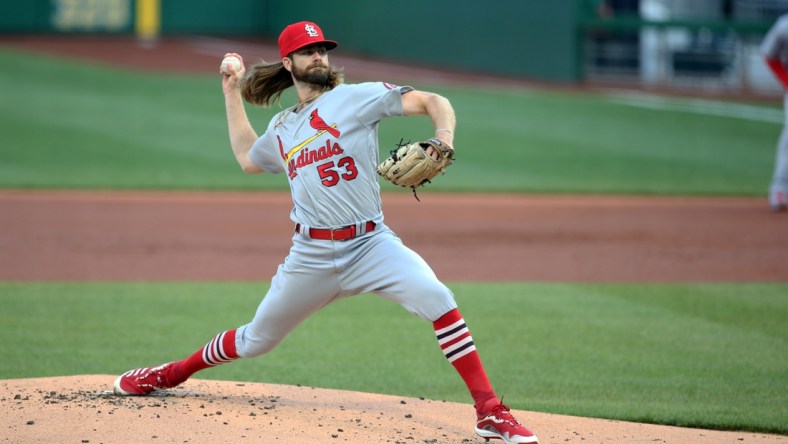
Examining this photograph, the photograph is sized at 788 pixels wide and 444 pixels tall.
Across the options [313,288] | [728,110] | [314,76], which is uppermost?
[314,76]

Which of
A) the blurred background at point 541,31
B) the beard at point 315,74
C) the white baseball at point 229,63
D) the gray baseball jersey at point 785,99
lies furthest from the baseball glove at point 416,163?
the blurred background at point 541,31

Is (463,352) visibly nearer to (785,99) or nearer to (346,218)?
(346,218)

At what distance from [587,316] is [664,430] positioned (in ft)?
8.64

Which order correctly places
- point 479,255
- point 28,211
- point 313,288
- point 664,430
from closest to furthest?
point 313,288 → point 664,430 → point 479,255 → point 28,211

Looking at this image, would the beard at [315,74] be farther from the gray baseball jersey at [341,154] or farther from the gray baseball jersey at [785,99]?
the gray baseball jersey at [785,99]

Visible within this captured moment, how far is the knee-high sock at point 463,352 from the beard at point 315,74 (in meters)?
1.21

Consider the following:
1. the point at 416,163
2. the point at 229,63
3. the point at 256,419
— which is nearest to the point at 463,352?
the point at 416,163

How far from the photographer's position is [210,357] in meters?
5.26

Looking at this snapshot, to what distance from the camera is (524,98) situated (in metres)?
20.9

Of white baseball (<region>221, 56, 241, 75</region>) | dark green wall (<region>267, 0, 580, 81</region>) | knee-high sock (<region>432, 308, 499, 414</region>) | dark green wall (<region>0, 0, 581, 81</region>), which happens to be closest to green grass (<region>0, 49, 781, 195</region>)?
dark green wall (<region>267, 0, 580, 81</region>)

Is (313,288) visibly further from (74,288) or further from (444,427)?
(74,288)

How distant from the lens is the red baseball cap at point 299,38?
4.91 m

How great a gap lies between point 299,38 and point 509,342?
9.74 ft

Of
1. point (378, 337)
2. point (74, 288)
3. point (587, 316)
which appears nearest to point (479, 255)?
point (587, 316)
